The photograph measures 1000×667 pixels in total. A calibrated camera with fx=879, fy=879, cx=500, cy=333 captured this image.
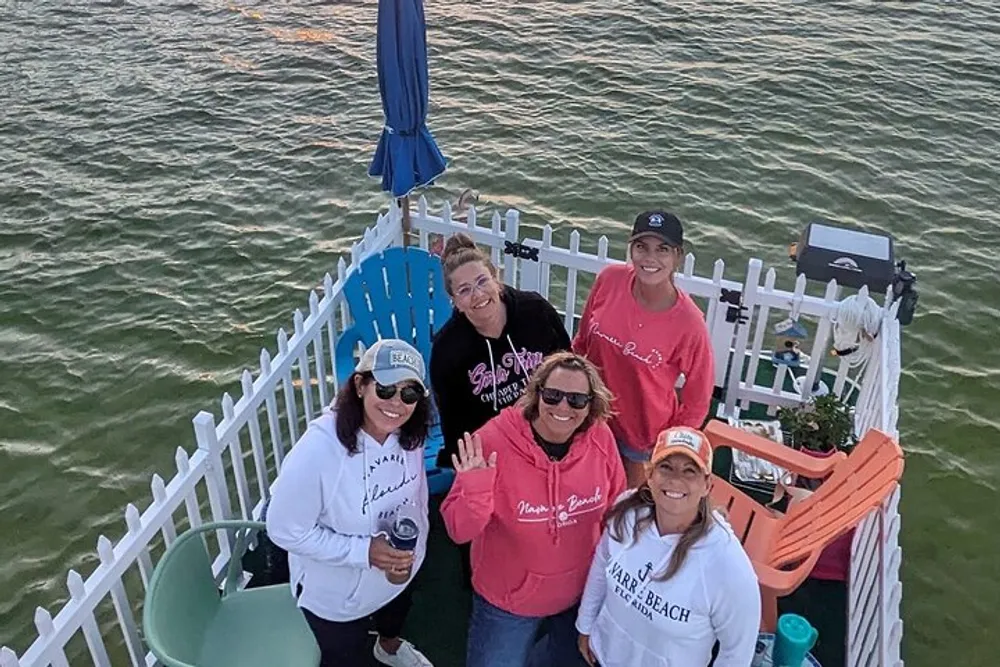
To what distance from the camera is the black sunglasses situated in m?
3.66

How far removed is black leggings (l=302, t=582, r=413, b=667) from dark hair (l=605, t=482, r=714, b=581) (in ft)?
4.17

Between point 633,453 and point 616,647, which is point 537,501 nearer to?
point 616,647

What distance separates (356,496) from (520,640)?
3.78ft

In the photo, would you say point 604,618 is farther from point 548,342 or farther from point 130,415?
point 130,415

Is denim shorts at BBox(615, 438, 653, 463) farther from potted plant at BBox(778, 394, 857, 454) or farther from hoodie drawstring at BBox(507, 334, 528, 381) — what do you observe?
potted plant at BBox(778, 394, 857, 454)

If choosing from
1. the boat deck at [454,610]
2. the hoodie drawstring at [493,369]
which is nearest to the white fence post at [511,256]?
the hoodie drawstring at [493,369]

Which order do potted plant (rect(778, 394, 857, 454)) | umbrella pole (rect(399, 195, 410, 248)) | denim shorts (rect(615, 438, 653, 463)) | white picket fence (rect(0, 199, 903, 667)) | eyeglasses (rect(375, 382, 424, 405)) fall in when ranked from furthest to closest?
umbrella pole (rect(399, 195, 410, 248))
potted plant (rect(778, 394, 857, 454))
denim shorts (rect(615, 438, 653, 463))
white picket fence (rect(0, 199, 903, 667))
eyeglasses (rect(375, 382, 424, 405))

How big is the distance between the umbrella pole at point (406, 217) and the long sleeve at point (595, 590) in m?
3.30

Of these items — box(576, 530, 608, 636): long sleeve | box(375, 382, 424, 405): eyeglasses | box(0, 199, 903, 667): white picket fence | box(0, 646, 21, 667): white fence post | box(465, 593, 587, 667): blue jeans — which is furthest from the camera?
box(465, 593, 587, 667): blue jeans

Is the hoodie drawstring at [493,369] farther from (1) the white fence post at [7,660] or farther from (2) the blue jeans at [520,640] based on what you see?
(1) the white fence post at [7,660]

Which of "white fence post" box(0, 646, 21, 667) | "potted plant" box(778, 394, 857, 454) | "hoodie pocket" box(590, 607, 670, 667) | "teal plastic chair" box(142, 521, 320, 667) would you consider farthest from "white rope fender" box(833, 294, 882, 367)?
"white fence post" box(0, 646, 21, 667)

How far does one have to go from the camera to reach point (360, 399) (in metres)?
3.69

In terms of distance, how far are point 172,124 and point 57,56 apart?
336 cm

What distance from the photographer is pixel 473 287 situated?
14.3ft
